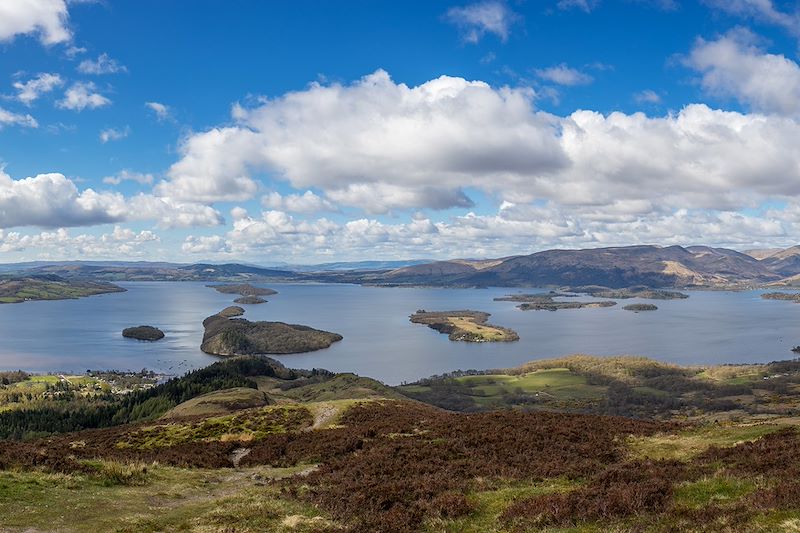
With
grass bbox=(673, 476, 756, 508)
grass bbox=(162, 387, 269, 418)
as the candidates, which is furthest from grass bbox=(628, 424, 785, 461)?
grass bbox=(162, 387, 269, 418)

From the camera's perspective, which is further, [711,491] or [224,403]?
[224,403]

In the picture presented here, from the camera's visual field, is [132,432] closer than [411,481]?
No

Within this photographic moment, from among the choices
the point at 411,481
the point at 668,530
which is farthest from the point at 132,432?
the point at 668,530

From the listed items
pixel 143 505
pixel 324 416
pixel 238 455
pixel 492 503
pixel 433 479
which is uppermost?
pixel 492 503

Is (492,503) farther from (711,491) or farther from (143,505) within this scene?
(143,505)

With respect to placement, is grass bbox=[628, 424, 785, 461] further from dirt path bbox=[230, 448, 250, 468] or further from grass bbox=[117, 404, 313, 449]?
grass bbox=[117, 404, 313, 449]

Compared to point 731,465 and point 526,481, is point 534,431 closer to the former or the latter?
point 526,481

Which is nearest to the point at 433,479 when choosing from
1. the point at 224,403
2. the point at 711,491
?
the point at 711,491
